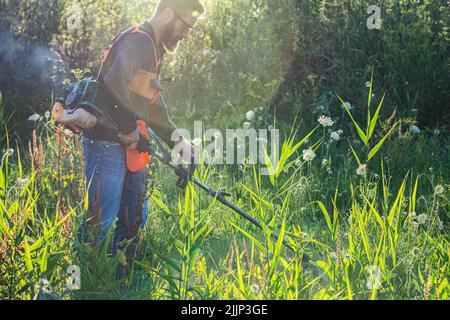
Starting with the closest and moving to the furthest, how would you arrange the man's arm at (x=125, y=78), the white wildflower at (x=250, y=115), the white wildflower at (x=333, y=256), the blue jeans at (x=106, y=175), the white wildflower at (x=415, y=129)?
the white wildflower at (x=333, y=256), the man's arm at (x=125, y=78), the blue jeans at (x=106, y=175), the white wildflower at (x=415, y=129), the white wildflower at (x=250, y=115)

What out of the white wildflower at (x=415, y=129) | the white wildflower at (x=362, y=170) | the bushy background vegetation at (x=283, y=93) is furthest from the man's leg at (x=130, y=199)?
the white wildflower at (x=415, y=129)

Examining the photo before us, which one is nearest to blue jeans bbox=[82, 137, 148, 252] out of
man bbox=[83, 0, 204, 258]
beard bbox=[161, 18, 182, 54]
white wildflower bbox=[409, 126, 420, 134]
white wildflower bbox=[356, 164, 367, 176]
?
man bbox=[83, 0, 204, 258]

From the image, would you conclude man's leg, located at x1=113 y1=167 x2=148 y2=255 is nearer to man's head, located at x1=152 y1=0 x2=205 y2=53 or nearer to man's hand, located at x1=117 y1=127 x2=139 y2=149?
man's hand, located at x1=117 y1=127 x2=139 y2=149

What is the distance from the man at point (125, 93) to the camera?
370 centimetres

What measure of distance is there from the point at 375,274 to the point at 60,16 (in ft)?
17.2

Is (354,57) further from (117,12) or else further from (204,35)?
(117,12)

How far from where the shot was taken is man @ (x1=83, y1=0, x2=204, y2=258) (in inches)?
146

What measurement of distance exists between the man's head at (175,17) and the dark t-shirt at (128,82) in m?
0.07

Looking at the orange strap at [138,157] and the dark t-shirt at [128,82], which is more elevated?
the dark t-shirt at [128,82]

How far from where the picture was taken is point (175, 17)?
12.7 feet

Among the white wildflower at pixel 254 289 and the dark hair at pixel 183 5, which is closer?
the white wildflower at pixel 254 289

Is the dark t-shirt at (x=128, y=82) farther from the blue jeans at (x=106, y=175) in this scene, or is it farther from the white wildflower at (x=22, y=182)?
the white wildflower at (x=22, y=182)
